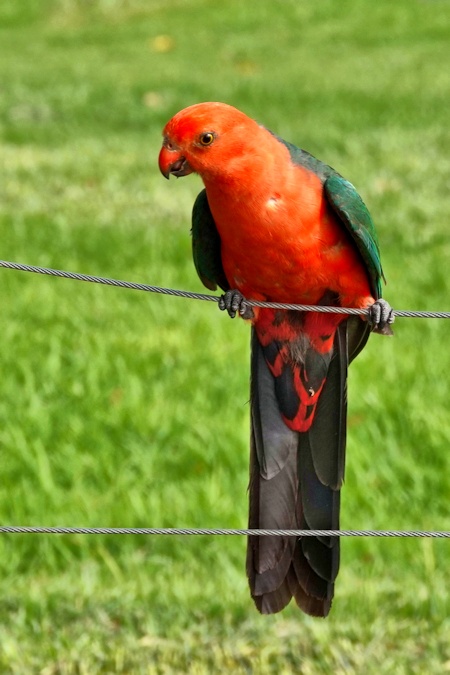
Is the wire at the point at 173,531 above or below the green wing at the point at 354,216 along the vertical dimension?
below

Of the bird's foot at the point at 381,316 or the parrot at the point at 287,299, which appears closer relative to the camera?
the parrot at the point at 287,299

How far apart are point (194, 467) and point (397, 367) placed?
139cm

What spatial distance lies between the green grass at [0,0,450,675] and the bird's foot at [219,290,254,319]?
3.97 ft

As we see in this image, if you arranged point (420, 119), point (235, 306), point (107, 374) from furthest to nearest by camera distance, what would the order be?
1. point (420, 119)
2. point (107, 374)
3. point (235, 306)

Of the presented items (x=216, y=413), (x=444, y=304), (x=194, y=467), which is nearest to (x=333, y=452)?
(x=194, y=467)

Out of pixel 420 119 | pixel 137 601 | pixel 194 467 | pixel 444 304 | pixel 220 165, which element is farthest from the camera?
pixel 420 119

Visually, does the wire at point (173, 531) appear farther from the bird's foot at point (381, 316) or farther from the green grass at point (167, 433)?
the green grass at point (167, 433)

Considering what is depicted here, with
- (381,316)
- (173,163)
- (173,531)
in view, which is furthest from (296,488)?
(173,163)

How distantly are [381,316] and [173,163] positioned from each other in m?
0.71

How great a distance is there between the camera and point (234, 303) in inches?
128

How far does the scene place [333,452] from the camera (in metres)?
3.15

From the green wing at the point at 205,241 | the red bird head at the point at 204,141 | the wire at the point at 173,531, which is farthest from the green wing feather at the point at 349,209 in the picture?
the wire at the point at 173,531

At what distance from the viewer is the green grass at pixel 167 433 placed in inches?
153

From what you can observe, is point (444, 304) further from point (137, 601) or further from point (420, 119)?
point (420, 119)
